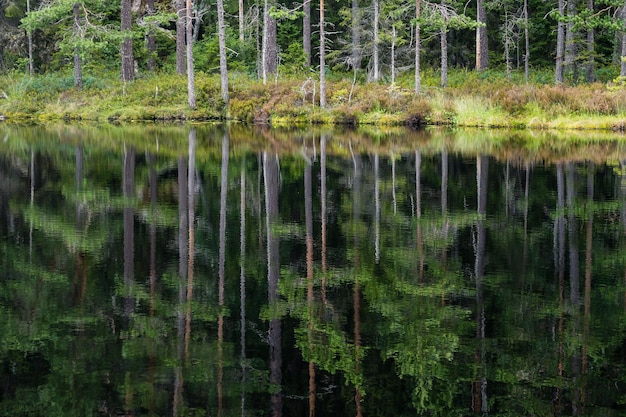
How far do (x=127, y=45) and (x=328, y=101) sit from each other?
12349mm

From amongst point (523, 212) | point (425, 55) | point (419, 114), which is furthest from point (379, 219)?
point (425, 55)

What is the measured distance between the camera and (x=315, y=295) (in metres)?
8.78

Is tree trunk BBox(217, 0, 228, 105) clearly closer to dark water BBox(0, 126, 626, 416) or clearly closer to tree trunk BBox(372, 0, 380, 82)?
tree trunk BBox(372, 0, 380, 82)

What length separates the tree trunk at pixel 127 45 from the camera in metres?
43.7

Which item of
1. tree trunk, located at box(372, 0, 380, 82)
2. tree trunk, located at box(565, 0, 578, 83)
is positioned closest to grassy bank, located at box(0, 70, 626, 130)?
tree trunk, located at box(372, 0, 380, 82)

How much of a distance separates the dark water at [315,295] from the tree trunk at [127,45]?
2701 centimetres

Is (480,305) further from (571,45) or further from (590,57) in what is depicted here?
(571,45)

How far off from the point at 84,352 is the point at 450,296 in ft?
12.5

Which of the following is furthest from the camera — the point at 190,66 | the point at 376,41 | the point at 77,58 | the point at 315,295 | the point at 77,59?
the point at 77,59

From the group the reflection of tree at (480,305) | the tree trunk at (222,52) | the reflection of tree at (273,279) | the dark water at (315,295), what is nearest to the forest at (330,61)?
the tree trunk at (222,52)

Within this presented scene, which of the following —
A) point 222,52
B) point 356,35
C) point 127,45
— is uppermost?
point 356,35

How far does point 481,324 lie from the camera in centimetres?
768

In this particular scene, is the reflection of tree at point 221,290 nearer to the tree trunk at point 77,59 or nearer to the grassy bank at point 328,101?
the grassy bank at point 328,101

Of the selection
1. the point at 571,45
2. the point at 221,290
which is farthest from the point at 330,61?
the point at 221,290
